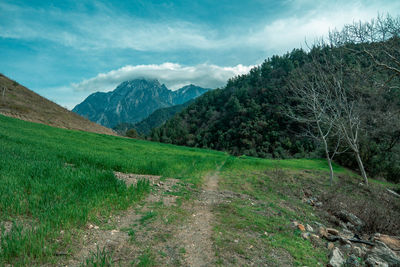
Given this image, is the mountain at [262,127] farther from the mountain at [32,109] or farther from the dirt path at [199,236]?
the mountain at [32,109]

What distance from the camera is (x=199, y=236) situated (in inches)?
187

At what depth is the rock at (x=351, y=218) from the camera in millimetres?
8623

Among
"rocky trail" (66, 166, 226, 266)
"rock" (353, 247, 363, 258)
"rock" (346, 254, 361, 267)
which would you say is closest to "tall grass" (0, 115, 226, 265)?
"rocky trail" (66, 166, 226, 266)

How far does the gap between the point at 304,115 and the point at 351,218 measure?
38.8ft

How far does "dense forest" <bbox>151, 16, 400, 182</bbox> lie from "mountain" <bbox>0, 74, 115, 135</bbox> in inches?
1553

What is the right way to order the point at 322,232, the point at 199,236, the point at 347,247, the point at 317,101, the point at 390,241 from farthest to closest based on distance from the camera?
the point at 317,101 → the point at 390,241 → the point at 322,232 → the point at 347,247 → the point at 199,236

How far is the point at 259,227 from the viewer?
19.1ft

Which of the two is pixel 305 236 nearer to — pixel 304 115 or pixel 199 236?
pixel 199 236

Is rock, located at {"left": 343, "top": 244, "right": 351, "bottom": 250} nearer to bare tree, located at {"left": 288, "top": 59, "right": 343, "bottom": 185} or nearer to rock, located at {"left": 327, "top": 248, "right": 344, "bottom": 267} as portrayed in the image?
rock, located at {"left": 327, "top": 248, "right": 344, "bottom": 267}

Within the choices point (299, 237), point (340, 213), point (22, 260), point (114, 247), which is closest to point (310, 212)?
point (340, 213)

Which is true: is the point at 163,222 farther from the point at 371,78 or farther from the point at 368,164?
the point at 368,164

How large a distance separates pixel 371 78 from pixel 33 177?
41.8 ft

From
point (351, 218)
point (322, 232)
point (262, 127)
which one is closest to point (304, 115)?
point (351, 218)

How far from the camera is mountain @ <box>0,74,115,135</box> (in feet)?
118
